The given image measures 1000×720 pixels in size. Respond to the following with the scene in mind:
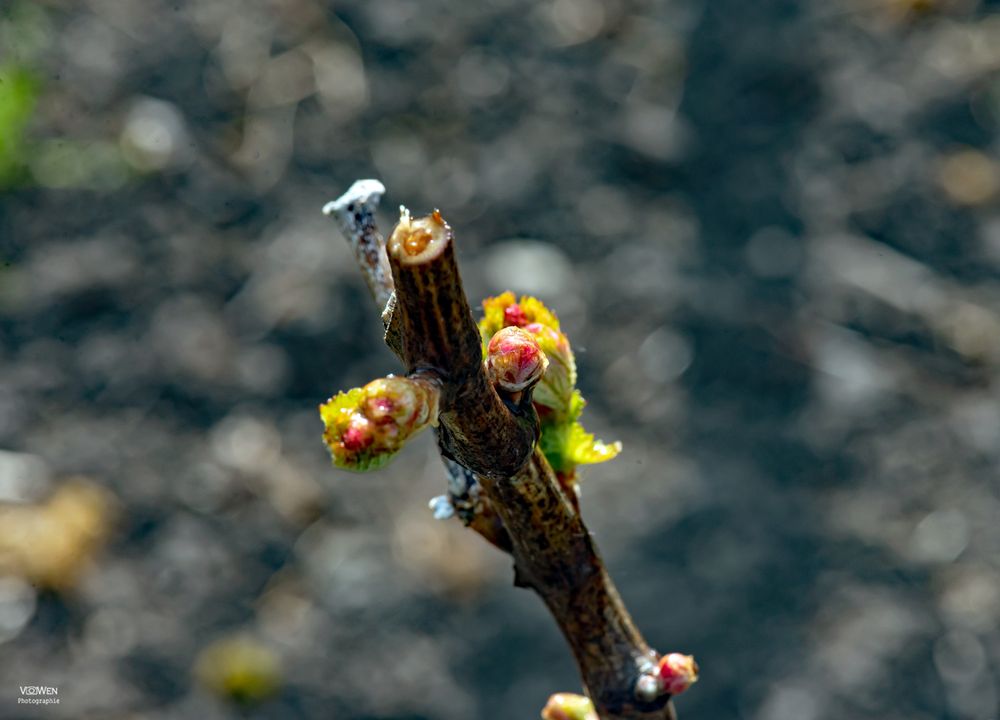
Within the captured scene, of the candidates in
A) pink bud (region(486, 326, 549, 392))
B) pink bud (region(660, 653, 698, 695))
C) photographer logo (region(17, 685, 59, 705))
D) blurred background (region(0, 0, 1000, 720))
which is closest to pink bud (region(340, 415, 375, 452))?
pink bud (region(486, 326, 549, 392))

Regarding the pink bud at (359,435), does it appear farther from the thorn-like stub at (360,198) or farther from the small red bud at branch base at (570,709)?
the small red bud at branch base at (570,709)

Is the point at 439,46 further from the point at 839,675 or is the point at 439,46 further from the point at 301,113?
the point at 839,675

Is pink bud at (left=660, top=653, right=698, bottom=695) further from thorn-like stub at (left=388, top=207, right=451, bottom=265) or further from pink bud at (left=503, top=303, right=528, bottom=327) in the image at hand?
thorn-like stub at (left=388, top=207, right=451, bottom=265)

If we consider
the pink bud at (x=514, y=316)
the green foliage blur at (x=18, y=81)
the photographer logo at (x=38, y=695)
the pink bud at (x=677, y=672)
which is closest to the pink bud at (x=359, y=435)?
the pink bud at (x=514, y=316)

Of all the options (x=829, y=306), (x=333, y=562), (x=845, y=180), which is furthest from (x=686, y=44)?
(x=333, y=562)

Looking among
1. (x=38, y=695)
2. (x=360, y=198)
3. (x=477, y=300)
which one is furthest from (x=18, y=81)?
(x=360, y=198)
